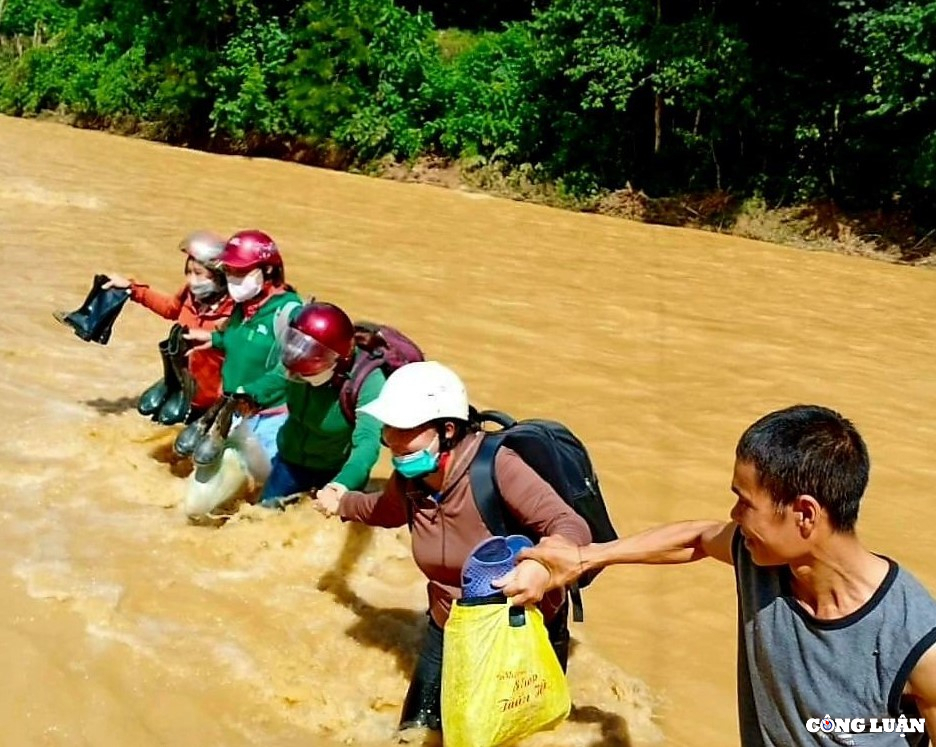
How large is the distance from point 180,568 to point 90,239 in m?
9.00

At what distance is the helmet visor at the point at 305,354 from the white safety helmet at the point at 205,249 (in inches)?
47.4

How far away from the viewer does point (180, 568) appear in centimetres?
515

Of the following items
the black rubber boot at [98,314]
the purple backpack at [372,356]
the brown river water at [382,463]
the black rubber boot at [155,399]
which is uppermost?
the purple backpack at [372,356]

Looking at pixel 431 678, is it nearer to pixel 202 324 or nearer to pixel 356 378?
pixel 356 378

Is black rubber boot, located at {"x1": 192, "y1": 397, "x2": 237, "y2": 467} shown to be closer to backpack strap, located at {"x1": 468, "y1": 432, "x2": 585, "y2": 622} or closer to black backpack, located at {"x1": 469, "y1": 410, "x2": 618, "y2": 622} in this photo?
black backpack, located at {"x1": 469, "y1": 410, "x2": 618, "y2": 622}

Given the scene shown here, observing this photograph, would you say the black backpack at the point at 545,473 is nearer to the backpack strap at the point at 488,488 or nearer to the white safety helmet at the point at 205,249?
the backpack strap at the point at 488,488

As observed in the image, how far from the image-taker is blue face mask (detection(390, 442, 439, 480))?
11.3ft

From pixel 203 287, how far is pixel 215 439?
94 centimetres

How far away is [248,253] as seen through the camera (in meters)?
5.37

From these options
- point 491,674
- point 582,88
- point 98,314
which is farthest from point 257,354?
point 582,88

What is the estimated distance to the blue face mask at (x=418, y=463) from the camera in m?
3.45

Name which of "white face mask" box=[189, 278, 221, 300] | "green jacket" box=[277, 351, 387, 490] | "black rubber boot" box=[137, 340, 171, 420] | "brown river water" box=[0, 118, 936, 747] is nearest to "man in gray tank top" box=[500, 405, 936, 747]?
"brown river water" box=[0, 118, 936, 747]

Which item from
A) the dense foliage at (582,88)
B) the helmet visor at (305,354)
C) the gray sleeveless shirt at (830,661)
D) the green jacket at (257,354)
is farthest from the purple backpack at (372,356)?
the dense foliage at (582,88)

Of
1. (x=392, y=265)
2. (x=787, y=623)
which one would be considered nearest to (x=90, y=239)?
(x=392, y=265)
